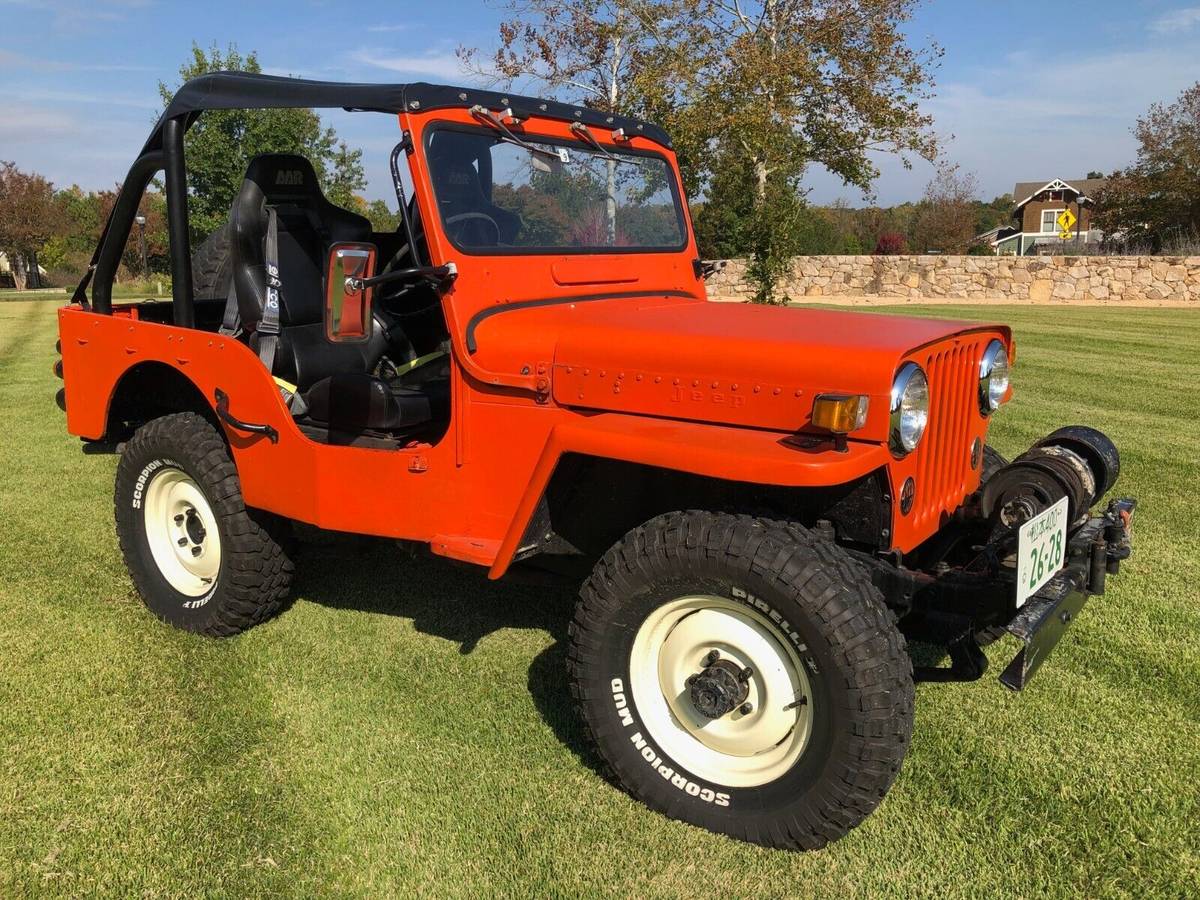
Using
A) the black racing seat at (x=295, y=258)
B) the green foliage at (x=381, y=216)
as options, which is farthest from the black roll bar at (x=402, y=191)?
the black racing seat at (x=295, y=258)

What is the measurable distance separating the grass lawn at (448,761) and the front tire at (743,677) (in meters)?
0.13

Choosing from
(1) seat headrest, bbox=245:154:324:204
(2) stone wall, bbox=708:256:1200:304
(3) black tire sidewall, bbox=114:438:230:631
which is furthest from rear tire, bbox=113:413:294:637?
(2) stone wall, bbox=708:256:1200:304

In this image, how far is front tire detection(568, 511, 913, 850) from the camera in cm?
235

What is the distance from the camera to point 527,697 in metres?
3.34

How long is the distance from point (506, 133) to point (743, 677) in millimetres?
2121

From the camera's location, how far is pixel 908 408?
257 cm

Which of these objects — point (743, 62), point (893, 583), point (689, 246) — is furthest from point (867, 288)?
point (893, 583)

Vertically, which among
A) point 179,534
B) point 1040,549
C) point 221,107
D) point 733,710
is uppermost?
point 221,107

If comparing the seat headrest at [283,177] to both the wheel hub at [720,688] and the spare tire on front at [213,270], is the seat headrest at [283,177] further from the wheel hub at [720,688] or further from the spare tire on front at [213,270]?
the wheel hub at [720,688]

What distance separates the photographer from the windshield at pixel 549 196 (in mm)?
3232

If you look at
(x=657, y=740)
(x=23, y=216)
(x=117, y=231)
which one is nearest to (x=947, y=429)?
(x=657, y=740)

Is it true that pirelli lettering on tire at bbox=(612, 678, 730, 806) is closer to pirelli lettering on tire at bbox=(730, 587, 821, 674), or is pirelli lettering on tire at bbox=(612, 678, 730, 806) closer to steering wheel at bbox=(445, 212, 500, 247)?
pirelli lettering on tire at bbox=(730, 587, 821, 674)

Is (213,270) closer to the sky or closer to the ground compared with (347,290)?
closer to the sky

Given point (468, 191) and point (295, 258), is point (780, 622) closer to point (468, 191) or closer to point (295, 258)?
point (468, 191)
